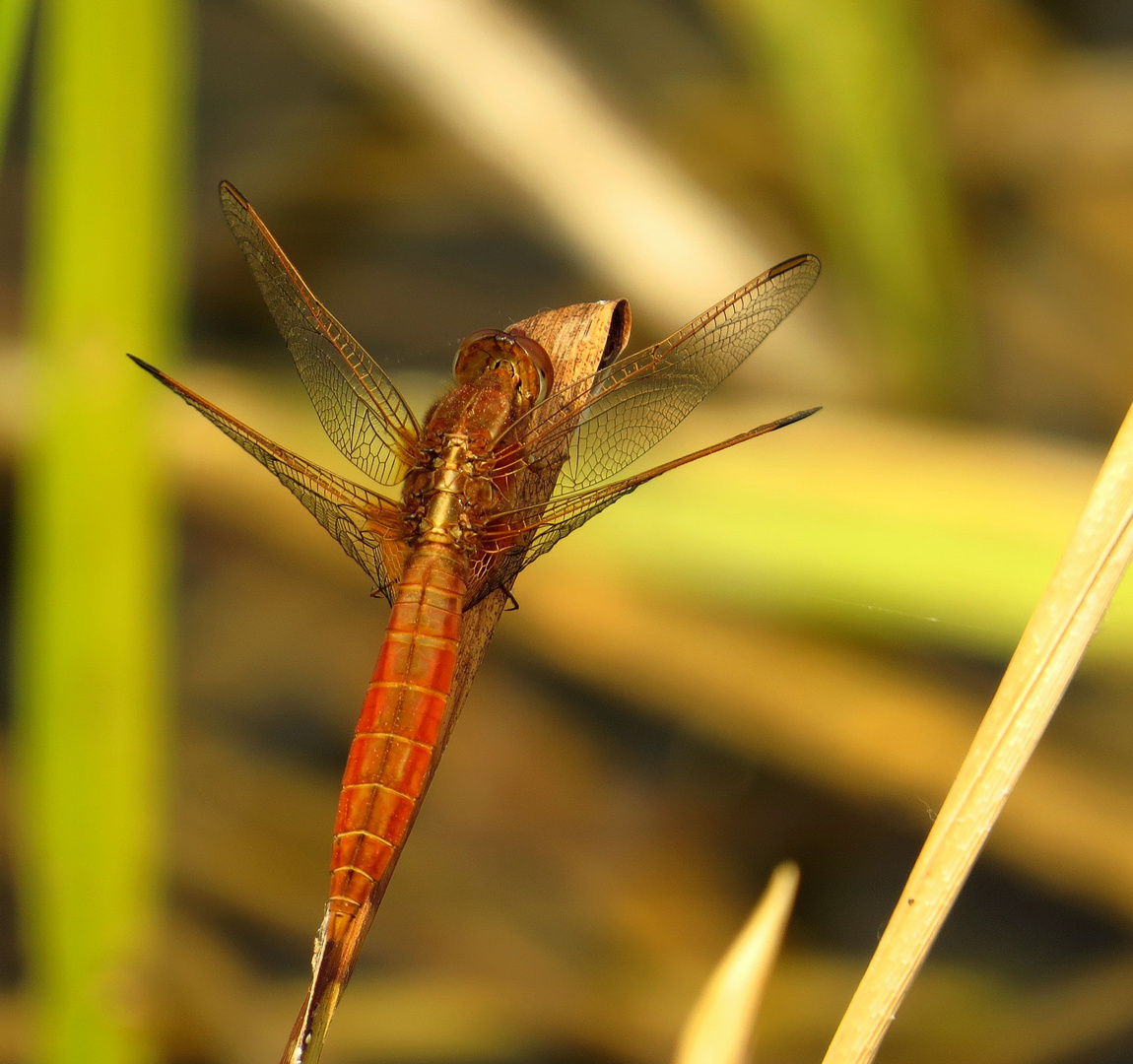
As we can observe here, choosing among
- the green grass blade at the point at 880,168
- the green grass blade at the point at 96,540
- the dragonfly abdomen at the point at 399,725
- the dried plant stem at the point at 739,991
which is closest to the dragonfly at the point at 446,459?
the dragonfly abdomen at the point at 399,725

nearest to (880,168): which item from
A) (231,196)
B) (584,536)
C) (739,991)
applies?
A: (584,536)

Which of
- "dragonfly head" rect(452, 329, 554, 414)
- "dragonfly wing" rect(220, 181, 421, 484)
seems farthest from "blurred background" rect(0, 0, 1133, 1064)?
"dragonfly head" rect(452, 329, 554, 414)

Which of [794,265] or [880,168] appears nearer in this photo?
[794,265]

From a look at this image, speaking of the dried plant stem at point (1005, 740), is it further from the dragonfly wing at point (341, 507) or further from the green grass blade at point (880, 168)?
the green grass blade at point (880, 168)

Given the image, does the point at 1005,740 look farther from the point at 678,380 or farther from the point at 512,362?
the point at 512,362

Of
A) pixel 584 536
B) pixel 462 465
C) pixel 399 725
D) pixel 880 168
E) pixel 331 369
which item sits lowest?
pixel 399 725

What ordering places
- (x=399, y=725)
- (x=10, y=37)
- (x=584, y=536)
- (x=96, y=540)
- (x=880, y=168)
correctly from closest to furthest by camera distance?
(x=10, y=37), (x=399, y=725), (x=96, y=540), (x=584, y=536), (x=880, y=168)
